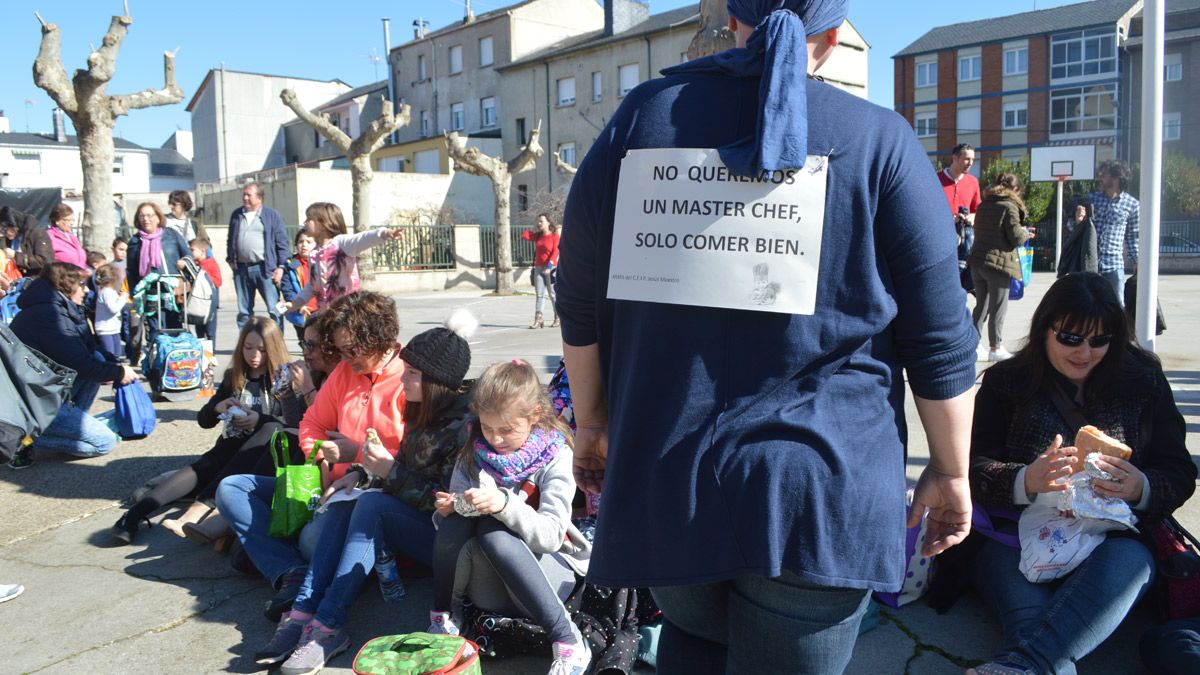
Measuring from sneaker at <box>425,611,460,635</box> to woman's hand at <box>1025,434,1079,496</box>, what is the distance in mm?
1953

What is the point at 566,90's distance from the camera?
137ft

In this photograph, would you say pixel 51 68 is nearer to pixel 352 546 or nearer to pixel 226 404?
pixel 226 404

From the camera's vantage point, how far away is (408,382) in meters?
3.77

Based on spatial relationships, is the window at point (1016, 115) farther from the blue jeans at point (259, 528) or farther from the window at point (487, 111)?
the blue jeans at point (259, 528)

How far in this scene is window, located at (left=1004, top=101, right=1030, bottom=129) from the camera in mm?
50875

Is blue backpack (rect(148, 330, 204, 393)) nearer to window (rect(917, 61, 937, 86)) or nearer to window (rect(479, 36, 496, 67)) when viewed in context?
window (rect(479, 36, 496, 67))

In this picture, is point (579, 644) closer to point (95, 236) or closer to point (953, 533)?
point (953, 533)

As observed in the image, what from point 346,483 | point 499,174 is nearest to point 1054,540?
point 346,483

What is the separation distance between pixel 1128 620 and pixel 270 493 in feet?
11.3

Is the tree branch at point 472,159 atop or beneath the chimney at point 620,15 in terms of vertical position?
beneath

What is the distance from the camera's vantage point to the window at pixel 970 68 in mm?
51959

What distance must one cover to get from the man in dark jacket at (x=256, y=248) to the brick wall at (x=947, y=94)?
4881cm

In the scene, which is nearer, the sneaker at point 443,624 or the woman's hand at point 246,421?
the sneaker at point 443,624

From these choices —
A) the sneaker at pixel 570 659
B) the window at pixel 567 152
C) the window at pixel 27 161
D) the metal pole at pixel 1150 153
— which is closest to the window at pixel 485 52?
the window at pixel 567 152
